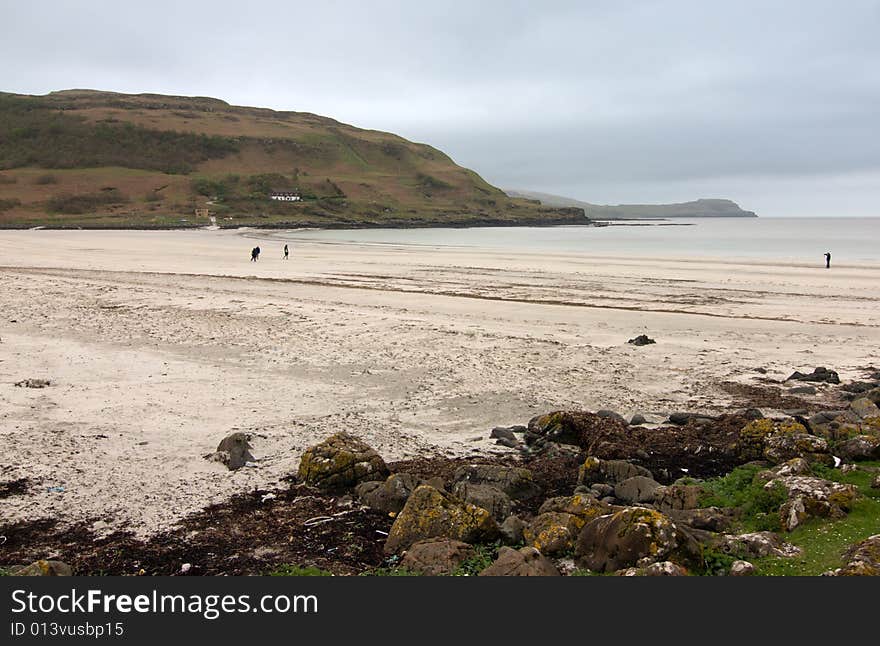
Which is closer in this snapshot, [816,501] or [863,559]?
[863,559]

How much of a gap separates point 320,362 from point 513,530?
946 cm

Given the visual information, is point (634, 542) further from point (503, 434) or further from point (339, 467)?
point (503, 434)

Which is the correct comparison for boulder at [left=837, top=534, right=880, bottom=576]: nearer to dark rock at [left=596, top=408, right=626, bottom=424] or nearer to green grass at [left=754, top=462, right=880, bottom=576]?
green grass at [left=754, top=462, right=880, bottom=576]

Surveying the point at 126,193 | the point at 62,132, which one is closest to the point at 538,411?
the point at 126,193

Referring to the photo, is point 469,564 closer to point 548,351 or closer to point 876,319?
point 548,351

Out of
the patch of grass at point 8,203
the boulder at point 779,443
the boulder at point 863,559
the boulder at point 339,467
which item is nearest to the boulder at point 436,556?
the boulder at point 339,467

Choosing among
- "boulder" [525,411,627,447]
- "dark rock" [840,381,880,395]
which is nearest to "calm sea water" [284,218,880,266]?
"dark rock" [840,381,880,395]

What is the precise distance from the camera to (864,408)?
1137 cm

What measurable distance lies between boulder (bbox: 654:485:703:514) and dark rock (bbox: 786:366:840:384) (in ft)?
26.1

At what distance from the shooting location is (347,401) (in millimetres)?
12883

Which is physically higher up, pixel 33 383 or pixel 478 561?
pixel 33 383

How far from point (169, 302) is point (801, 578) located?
2247 cm

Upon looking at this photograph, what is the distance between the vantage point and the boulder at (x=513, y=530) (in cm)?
698

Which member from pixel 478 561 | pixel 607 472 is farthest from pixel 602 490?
pixel 478 561
